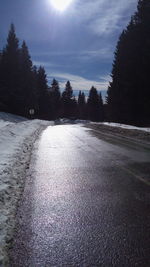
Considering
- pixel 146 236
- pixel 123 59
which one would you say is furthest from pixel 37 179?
pixel 123 59

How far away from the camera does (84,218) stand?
161 inches

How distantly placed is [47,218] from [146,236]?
153 cm

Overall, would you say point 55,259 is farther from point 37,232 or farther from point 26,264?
point 37,232

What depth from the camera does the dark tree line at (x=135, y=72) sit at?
97.4 feet

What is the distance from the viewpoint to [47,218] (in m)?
4.11

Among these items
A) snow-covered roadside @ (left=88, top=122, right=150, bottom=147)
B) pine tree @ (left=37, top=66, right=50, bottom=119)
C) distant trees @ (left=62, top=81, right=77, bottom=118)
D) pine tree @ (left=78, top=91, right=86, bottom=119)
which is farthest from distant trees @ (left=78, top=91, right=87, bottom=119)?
snow-covered roadside @ (left=88, top=122, right=150, bottom=147)

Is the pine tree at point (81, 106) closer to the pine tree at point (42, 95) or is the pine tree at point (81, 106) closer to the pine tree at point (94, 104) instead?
the pine tree at point (94, 104)

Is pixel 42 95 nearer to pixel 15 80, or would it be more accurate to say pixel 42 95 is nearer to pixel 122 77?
pixel 15 80

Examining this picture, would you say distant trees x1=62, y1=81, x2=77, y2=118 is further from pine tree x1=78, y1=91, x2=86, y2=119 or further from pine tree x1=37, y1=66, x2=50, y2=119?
pine tree x1=37, y1=66, x2=50, y2=119

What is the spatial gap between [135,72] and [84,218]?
2968 cm

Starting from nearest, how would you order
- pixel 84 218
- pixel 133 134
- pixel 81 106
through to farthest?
pixel 84 218 → pixel 133 134 → pixel 81 106

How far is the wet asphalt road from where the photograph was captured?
301 centimetres

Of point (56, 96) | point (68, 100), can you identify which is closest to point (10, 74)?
point (68, 100)

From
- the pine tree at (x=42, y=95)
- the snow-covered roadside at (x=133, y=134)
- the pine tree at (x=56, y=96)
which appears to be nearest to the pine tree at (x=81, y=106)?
the pine tree at (x=56, y=96)
